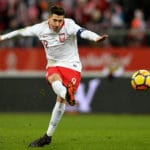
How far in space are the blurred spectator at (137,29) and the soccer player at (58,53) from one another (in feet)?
31.8

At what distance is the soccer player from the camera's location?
1116 centimetres

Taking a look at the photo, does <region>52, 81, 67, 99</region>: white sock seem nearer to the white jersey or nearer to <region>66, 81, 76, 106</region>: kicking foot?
<region>66, 81, 76, 106</region>: kicking foot

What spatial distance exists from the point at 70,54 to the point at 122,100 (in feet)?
30.8

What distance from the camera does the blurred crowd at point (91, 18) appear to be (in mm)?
21281

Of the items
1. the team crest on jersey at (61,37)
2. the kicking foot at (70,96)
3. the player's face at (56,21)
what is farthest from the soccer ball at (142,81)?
the player's face at (56,21)

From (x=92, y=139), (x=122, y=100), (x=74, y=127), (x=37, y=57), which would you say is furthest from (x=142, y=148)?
(x=37, y=57)

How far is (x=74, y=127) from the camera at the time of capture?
620 inches

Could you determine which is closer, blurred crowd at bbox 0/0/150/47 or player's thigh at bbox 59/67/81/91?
player's thigh at bbox 59/67/81/91

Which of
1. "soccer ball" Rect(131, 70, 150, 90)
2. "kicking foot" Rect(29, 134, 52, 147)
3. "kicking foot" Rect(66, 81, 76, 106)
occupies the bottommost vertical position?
"kicking foot" Rect(29, 134, 52, 147)

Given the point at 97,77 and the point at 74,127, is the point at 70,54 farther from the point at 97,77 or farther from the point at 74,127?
the point at 97,77

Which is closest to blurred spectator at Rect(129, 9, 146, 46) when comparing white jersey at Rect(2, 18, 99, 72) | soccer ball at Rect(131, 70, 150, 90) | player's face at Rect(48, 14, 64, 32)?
soccer ball at Rect(131, 70, 150, 90)

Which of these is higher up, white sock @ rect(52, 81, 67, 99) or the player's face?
the player's face

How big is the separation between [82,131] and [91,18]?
8625 millimetres

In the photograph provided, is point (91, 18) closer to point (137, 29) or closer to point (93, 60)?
point (93, 60)
